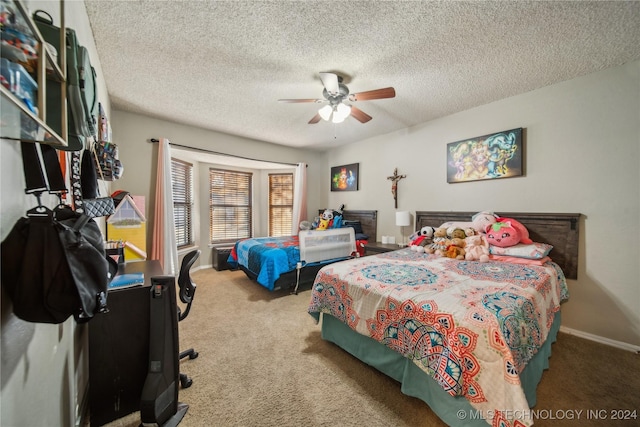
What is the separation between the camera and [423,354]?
1348 mm

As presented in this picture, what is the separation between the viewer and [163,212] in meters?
3.48

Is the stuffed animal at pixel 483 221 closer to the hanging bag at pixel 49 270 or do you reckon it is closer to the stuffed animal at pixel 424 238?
the stuffed animal at pixel 424 238

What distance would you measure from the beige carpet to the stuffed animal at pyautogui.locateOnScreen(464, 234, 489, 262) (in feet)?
3.20

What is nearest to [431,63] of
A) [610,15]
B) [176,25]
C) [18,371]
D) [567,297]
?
[610,15]

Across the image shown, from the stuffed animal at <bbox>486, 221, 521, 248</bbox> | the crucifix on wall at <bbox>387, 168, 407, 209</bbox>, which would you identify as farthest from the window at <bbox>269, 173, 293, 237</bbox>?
the stuffed animal at <bbox>486, 221, 521, 248</bbox>

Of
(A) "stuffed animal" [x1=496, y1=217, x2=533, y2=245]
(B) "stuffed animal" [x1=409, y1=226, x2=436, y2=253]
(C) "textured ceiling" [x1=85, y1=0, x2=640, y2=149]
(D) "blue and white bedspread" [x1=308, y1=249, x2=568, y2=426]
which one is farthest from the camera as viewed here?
(B) "stuffed animal" [x1=409, y1=226, x2=436, y2=253]

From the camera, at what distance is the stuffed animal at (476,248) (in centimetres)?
242

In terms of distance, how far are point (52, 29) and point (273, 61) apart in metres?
1.57

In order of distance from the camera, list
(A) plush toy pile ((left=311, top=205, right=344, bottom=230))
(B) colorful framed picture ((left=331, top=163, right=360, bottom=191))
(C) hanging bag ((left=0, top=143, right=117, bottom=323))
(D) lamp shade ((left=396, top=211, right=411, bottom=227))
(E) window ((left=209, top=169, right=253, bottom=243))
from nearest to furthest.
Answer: (C) hanging bag ((left=0, top=143, right=117, bottom=323)), (D) lamp shade ((left=396, top=211, right=411, bottom=227)), (A) plush toy pile ((left=311, top=205, right=344, bottom=230)), (B) colorful framed picture ((left=331, top=163, right=360, bottom=191)), (E) window ((left=209, top=169, right=253, bottom=243))

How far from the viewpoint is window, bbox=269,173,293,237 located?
5.71 m

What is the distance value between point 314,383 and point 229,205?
4436 millimetres

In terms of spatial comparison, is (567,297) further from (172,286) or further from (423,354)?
(172,286)

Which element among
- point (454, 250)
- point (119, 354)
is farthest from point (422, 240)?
point (119, 354)

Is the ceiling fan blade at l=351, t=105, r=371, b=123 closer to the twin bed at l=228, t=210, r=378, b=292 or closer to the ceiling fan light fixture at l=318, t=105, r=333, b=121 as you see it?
the ceiling fan light fixture at l=318, t=105, r=333, b=121
